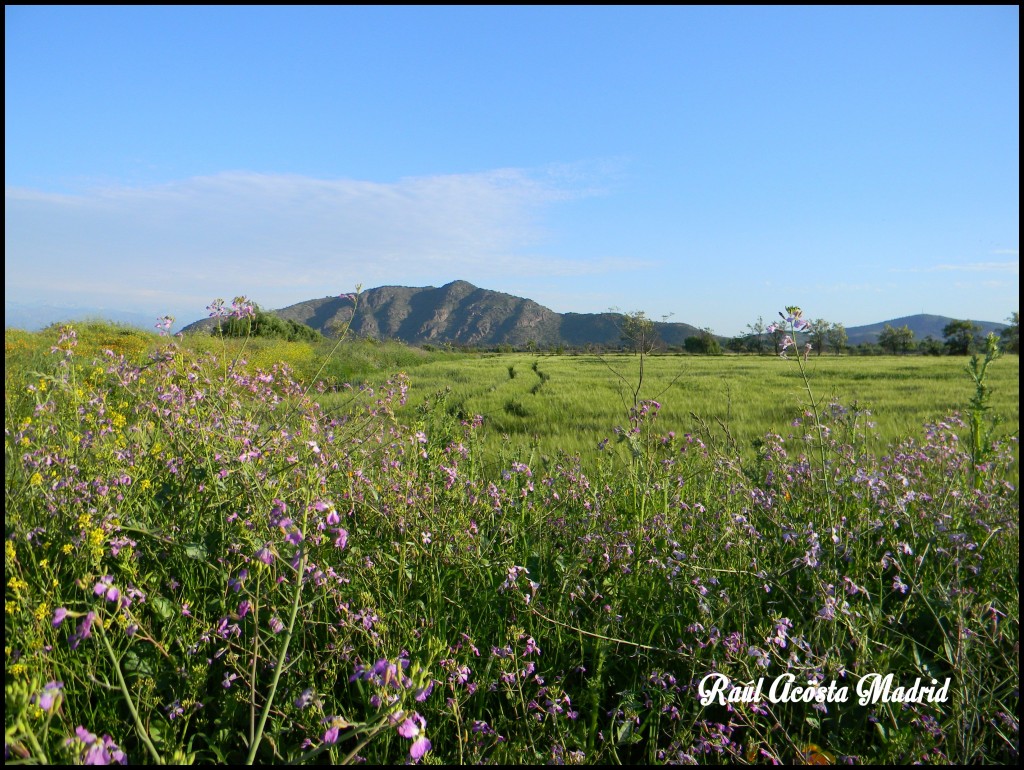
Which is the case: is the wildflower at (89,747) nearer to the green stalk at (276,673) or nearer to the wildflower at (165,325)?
the green stalk at (276,673)

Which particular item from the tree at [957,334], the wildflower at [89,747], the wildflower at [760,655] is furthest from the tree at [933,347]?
the wildflower at [89,747]

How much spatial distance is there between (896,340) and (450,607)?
7592 centimetres

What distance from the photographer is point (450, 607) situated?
2629 mm

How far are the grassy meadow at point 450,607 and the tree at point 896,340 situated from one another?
59818 mm

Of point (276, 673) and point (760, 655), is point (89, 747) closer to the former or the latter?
point (276, 673)

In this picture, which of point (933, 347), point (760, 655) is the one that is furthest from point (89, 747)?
point (933, 347)

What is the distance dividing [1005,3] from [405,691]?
2782 mm

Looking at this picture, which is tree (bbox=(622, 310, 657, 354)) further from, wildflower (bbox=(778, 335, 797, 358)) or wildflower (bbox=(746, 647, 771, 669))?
wildflower (bbox=(746, 647, 771, 669))

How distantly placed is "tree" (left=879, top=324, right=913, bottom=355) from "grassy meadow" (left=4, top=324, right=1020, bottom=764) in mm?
59818

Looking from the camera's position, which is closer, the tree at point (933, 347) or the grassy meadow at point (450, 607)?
the grassy meadow at point (450, 607)

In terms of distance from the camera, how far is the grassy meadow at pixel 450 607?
75.3 inches

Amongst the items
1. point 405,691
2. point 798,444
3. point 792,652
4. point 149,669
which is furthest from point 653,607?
point 798,444

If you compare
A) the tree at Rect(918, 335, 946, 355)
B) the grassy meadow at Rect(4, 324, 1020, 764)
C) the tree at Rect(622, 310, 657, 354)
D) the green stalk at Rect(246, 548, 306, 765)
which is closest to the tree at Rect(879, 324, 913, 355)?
the tree at Rect(918, 335, 946, 355)

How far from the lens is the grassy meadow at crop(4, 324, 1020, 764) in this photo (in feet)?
6.28
